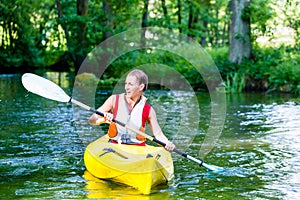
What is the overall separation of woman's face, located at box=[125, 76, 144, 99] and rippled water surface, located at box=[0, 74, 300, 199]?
966mm

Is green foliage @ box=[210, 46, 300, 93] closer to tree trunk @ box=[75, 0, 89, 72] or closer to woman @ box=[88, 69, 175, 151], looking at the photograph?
tree trunk @ box=[75, 0, 89, 72]

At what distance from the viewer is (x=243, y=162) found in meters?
7.48

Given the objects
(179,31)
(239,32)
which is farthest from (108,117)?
(179,31)

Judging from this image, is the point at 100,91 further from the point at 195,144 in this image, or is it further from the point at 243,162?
the point at 243,162

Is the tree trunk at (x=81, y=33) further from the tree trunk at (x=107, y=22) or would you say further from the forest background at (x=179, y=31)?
the tree trunk at (x=107, y=22)

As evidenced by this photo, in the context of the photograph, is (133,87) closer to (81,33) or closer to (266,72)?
(266,72)

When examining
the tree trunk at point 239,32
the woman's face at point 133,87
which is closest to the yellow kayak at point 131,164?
the woman's face at point 133,87

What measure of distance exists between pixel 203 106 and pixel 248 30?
512 cm

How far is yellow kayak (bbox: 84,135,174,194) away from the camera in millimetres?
5805

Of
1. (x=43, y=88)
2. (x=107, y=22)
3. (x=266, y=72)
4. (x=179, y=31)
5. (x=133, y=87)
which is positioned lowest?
(x=266, y=72)

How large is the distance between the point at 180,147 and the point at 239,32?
374 inches

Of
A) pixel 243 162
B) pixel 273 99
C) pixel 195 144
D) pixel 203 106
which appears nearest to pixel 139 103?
pixel 243 162

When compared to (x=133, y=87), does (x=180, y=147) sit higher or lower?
lower

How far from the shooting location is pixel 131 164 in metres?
5.87
